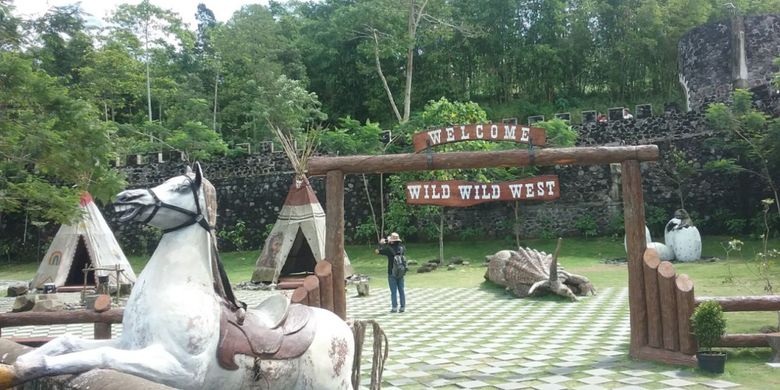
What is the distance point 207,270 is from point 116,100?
30.1m

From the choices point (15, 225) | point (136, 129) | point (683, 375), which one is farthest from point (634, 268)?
point (136, 129)

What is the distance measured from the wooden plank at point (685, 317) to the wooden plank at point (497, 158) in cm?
140

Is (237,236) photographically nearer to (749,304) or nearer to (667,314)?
(667,314)

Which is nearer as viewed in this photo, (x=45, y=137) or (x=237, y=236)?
(x=45, y=137)

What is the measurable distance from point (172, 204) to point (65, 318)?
325 centimetres

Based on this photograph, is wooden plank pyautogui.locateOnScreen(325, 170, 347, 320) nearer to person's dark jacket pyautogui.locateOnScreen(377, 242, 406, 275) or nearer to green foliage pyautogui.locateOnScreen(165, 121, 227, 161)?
person's dark jacket pyautogui.locateOnScreen(377, 242, 406, 275)

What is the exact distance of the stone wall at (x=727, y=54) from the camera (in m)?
22.6

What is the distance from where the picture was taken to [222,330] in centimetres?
347

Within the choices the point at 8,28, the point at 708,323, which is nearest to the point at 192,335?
the point at 708,323

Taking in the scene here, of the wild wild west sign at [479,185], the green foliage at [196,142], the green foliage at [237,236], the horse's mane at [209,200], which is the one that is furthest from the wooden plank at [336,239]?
the green foliage at [196,142]

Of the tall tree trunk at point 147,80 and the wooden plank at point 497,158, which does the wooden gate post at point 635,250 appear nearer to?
the wooden plank at point 497,158

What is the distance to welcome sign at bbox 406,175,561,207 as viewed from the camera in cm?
631

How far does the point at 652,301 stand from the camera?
6.39 m

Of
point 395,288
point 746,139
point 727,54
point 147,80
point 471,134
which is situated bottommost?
point 395,288
